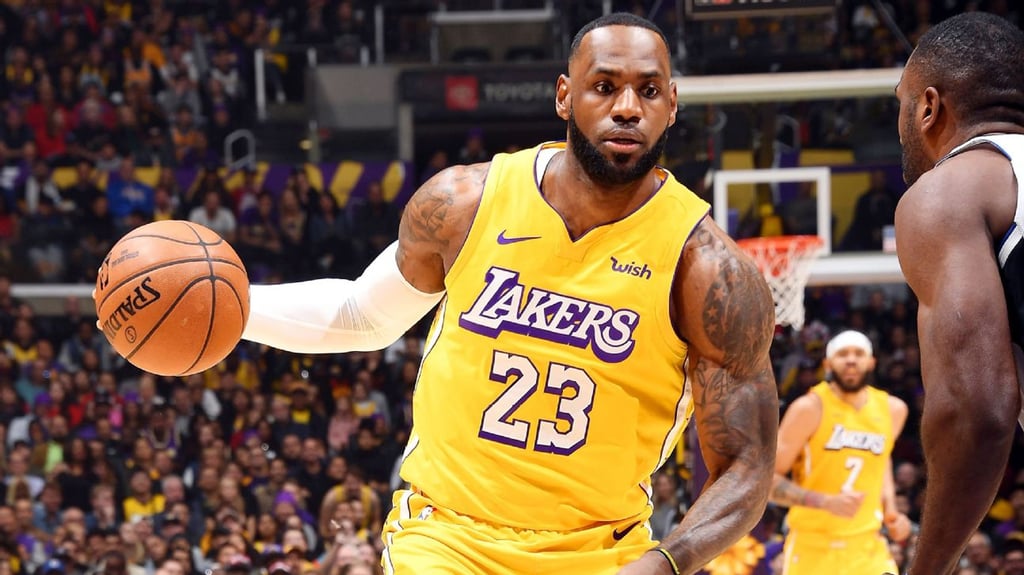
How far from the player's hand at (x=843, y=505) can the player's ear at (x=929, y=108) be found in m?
4.36

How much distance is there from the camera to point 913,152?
9.93 ft

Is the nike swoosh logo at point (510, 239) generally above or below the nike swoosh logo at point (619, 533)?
above

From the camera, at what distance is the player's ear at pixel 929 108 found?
294cm

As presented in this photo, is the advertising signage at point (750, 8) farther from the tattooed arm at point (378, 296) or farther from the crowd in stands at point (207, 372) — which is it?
the tattooed arm at point (378, 296)

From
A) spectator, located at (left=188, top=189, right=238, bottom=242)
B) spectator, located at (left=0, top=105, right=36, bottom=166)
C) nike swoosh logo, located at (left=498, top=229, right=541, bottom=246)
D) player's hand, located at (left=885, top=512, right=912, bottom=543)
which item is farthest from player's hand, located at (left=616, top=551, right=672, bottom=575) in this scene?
spectator, located at (left=0, top=105, right=36, bottom=166)

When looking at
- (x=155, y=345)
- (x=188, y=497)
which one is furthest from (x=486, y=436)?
(x=188, y=497)

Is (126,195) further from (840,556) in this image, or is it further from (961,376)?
(961,376)

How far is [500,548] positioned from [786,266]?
4794mm

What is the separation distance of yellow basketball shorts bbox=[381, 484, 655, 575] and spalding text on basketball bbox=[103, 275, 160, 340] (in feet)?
2.94

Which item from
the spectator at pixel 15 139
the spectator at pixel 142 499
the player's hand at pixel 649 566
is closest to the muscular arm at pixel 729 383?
the player's hand at pixel 649 566

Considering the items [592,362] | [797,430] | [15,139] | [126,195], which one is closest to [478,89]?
[126,195]

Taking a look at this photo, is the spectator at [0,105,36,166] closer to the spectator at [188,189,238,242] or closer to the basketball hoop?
the spectator at [188,189,238,242]

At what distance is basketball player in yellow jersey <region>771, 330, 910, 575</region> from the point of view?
721 centimetres

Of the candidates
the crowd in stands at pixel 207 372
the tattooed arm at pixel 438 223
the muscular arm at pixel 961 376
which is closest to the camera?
the muscular arm at pixel 961 376
